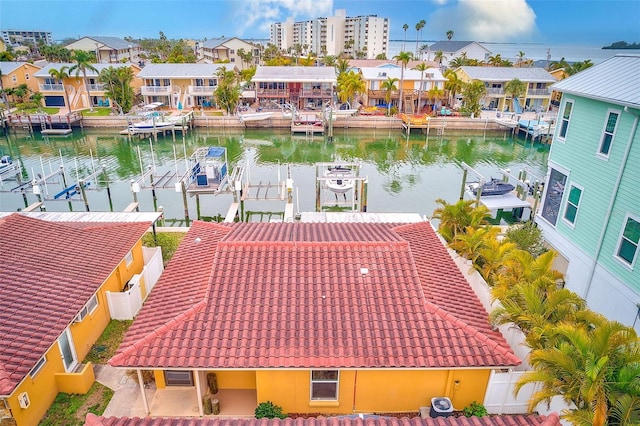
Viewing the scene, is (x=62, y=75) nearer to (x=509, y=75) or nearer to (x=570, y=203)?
(x=509, y=75)

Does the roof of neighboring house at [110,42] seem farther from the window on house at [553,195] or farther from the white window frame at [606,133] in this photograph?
the white window frame at [606,133]

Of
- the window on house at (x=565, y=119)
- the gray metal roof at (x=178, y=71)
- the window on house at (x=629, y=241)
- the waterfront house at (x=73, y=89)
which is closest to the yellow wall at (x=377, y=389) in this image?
the window on house at (x=629, y=241)

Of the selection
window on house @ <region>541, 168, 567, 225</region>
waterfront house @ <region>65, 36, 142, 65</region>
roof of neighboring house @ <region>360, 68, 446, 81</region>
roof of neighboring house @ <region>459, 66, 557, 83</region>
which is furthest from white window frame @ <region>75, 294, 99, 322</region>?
waterfront house @ <region>65, 36, 142, 65</region>

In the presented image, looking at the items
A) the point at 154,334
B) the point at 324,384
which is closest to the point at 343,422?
the point at 324,384

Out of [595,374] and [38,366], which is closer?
[595,374]

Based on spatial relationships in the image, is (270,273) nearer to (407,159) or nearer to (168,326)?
(168,326)

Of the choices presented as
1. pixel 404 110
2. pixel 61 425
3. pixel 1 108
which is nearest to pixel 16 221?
pixel 61 425
